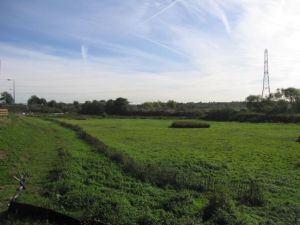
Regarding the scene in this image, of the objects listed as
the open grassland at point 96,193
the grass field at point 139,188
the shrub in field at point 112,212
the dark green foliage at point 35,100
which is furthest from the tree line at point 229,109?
the shrub in field at point 112,212

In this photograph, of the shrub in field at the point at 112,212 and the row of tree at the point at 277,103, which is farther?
the row of tree at the point at 277,103

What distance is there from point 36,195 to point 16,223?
3188 mm

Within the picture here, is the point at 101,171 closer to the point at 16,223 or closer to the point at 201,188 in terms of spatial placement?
the point at 201,188

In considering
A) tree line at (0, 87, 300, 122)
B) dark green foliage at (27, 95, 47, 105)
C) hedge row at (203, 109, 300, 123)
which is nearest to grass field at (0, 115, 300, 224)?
hedge row at (203, 109, 300, 123)

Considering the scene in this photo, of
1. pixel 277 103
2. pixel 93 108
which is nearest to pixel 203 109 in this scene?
pixel 277 103

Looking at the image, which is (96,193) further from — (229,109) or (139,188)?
(229,109)

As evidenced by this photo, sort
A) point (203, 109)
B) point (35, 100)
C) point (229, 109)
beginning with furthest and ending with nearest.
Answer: point (35, 100)
point (203, 109)
point (229, 109)

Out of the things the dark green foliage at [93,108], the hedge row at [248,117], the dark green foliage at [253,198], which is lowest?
the dark green foliage at [253,198]

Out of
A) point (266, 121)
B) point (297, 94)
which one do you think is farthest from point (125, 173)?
point (297, 94)

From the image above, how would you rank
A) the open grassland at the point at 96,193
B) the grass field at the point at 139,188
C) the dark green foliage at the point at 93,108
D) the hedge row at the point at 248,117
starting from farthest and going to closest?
the dark green foliage at the point at 93,108
the hedge row at the point at 248,117
the grass field at the point at 139,188
the open grassland at the point at 96,193

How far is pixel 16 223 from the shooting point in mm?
9578

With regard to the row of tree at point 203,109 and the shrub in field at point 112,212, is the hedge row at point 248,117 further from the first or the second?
the shrub in field at point 112,212

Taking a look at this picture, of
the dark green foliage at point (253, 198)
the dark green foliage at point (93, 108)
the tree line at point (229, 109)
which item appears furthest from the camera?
the dark green foliage at point (93, 108)

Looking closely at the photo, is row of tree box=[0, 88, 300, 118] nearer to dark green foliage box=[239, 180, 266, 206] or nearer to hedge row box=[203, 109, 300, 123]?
hedge row box=[203, 109, 300, 123]
